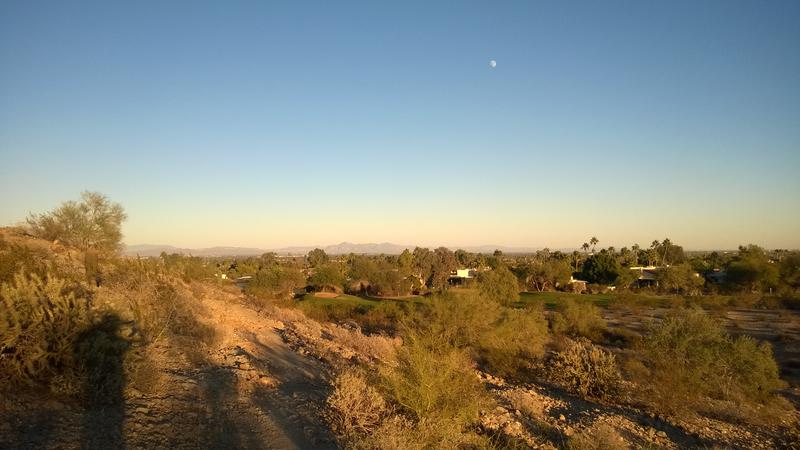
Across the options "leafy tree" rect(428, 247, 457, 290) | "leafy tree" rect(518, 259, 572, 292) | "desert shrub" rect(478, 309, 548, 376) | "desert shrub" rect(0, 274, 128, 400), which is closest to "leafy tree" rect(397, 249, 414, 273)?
"leafy tree" rect(428, 247, 457, 290)

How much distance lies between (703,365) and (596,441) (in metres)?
9.54

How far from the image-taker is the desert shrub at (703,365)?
15383mm

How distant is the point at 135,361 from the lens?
31.6ft

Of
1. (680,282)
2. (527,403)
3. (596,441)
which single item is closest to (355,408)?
(596,441)

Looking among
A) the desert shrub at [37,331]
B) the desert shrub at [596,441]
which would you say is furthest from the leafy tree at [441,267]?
the desert shrub at [37,331]

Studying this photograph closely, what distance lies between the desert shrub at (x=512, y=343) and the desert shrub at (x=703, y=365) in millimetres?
4897

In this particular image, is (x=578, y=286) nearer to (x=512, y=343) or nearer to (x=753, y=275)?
(x=753, y=275)

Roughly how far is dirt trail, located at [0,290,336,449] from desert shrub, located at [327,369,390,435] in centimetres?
31

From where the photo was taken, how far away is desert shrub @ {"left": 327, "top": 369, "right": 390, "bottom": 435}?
9156 mm

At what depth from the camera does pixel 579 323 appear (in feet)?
101

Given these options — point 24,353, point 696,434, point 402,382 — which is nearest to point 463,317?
point 696,434

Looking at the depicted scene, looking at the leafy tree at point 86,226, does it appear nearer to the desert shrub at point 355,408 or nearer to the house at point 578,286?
the desert shrub at point 355,408

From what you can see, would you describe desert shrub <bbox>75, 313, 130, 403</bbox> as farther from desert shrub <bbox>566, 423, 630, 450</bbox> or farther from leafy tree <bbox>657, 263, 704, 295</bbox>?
leafy tree <bbox>657, 263, 704, 295</bbox>

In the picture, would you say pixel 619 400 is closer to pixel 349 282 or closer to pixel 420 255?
pixel 349 282
